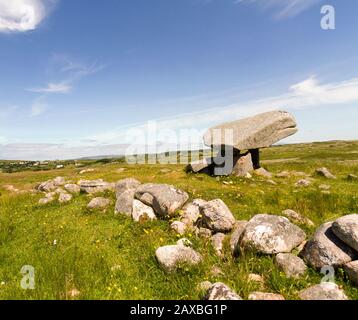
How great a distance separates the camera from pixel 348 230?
877 centimetres

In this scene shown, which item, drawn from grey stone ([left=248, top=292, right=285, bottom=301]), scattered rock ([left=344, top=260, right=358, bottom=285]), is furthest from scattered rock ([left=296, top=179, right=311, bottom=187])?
grey stone ([left=248, top=292, right=285, bottom=301])

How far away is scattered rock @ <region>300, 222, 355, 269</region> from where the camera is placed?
28.7 ft

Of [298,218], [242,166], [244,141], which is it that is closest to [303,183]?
[242,166]

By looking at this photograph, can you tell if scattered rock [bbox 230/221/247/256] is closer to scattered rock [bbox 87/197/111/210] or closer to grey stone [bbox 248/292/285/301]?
grey stone [bbox 248/292/285/301]

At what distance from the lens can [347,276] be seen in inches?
329

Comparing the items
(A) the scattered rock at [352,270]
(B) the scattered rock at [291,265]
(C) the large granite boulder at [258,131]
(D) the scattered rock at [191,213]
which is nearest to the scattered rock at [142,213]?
(D) the scattered rock at [191,213]

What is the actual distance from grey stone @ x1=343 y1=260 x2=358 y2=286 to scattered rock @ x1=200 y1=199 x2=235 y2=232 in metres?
4.58

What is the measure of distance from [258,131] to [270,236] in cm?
1929

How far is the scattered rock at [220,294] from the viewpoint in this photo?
7.29m

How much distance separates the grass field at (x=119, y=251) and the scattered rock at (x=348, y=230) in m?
0.91

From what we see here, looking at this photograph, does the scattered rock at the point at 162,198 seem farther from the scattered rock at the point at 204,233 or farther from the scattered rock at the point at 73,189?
the scattered rock at the point at 73,189

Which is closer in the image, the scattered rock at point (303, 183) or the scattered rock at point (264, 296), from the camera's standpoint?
the scattered rock at point (264, 296)
